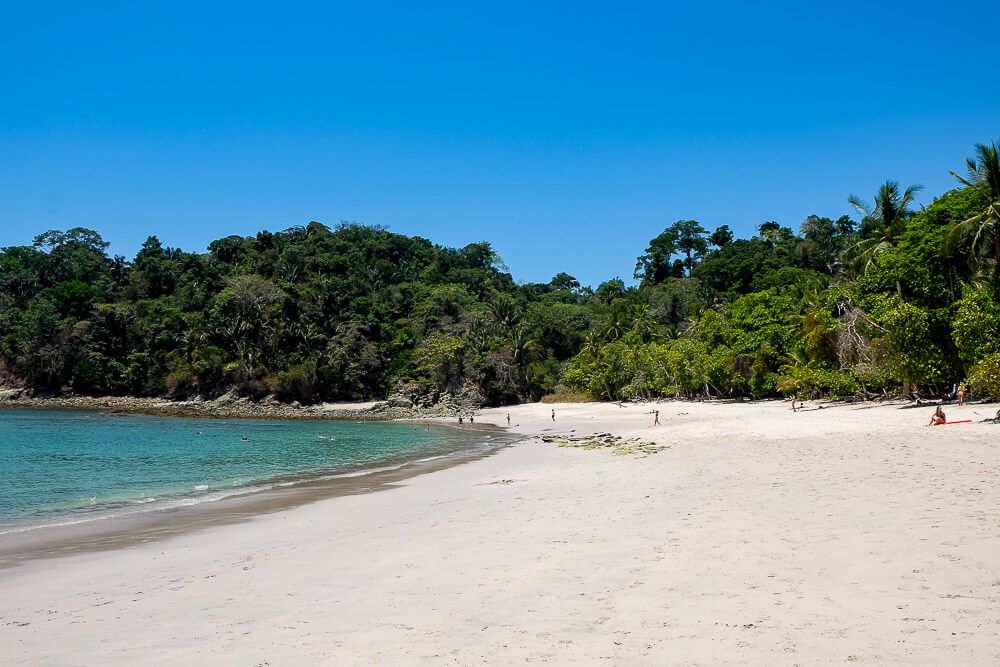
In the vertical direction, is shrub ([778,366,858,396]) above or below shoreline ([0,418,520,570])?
above

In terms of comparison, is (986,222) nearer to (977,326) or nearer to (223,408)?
(977,326)

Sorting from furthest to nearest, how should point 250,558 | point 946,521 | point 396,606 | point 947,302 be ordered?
point 947,302
point 250,558
point 946,521
point 396,606

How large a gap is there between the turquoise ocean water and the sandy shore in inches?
254

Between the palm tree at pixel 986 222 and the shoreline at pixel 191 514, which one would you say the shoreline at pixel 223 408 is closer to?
the shoreline at pixel 191 514

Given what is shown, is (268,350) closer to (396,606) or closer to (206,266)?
(206,266)

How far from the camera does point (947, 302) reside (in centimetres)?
2686

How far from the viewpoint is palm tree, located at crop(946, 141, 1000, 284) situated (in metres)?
23.3

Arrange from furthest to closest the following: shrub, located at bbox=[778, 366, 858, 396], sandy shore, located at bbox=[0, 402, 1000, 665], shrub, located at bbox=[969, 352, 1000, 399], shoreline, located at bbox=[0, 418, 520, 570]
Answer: shrub, located at bbox=[778, 366, 858, 396] → shrub, located at bbox=[969, 352, 1000, 399] → shoreline, located at bbox=[0, 418, 520, 570] → sandy shore, located at bbox=[0, 402, 1000, 665]

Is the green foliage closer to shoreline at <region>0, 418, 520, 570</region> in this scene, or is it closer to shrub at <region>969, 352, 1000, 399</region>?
shrub at <region>969, 352, 1000, 399</region>

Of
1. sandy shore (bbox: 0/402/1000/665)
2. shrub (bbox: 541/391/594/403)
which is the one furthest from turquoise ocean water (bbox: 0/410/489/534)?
shrub (bbox: 541/391/594/403)

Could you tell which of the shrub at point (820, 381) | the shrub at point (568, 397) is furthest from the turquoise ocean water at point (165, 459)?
the shrub at point (568, 397)

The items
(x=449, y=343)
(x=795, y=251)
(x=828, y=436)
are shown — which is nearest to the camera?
(x=828, y=436)

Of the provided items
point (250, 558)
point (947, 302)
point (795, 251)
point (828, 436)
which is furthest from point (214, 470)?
point (795, 251)

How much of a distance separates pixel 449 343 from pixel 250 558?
5863 centimetres
